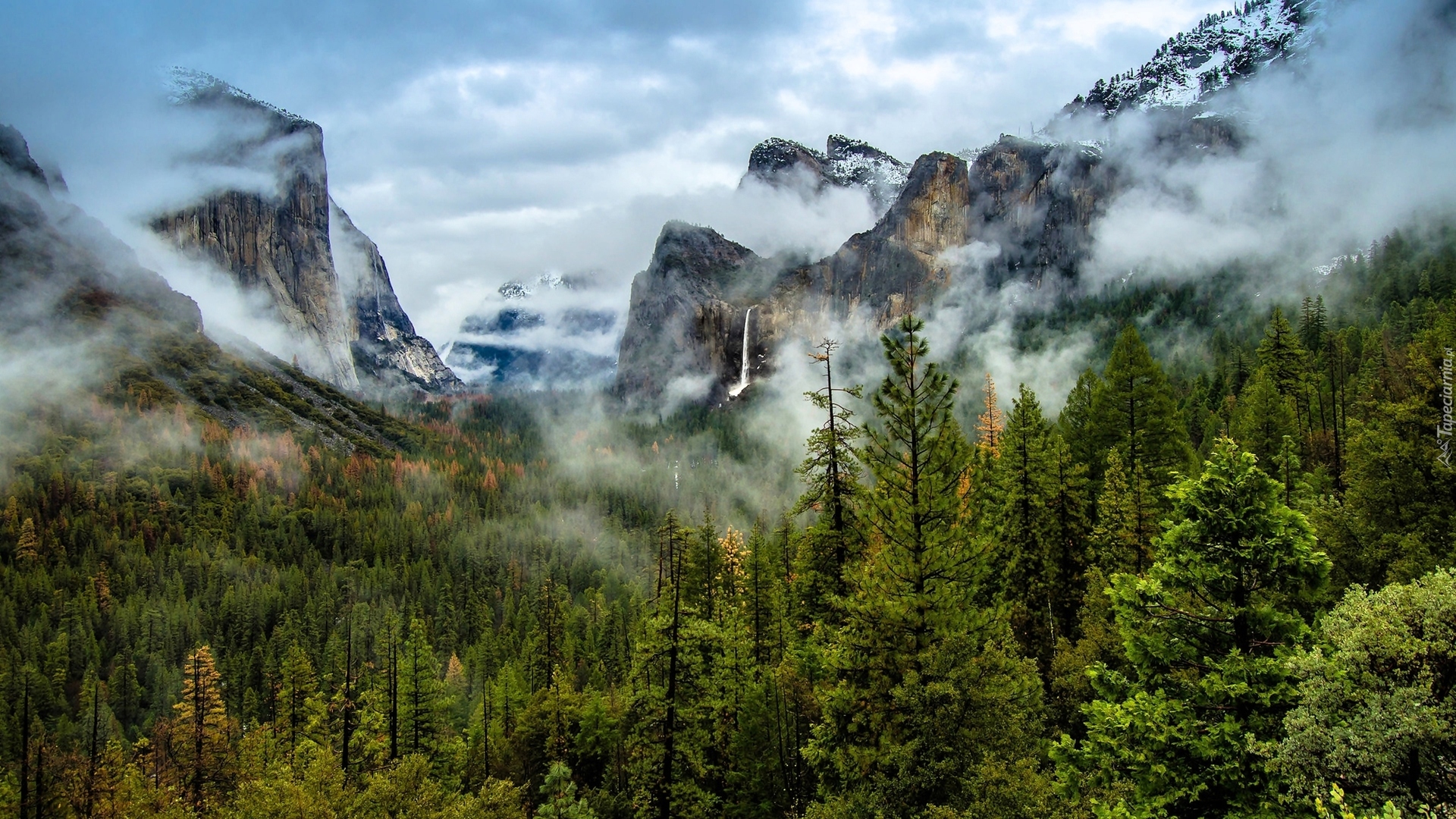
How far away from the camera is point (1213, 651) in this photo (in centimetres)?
1405

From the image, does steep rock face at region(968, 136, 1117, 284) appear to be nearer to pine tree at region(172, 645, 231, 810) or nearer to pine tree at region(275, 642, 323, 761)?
pine tree at region(275, 642, 323, 761)

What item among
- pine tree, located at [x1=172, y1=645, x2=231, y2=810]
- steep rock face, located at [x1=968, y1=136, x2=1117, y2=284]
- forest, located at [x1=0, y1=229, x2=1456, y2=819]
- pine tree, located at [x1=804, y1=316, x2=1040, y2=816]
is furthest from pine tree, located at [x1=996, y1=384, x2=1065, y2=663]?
steep rock face, located at [x1=968, y1=136, x2=1117, y2=284]

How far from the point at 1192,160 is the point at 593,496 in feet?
541

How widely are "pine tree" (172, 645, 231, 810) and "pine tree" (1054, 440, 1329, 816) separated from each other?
45.6 meters

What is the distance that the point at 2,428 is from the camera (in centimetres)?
17900

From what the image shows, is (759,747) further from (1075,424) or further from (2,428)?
(2,428)

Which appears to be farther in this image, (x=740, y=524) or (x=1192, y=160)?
(x=1192, y=160)

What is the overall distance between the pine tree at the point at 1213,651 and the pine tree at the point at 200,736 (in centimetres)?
4561

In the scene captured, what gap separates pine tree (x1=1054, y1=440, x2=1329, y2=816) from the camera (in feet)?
42.2

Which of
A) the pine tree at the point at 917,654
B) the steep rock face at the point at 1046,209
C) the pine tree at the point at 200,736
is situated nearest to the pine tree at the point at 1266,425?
the pine tree at the point at 917,654

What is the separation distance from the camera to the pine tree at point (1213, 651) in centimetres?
1287

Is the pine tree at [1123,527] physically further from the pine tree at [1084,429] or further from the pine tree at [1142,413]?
the pine tree at [1084,429]

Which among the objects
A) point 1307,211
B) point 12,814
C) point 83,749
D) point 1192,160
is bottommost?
point 83,749

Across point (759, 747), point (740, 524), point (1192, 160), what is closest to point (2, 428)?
point (740, 524)
